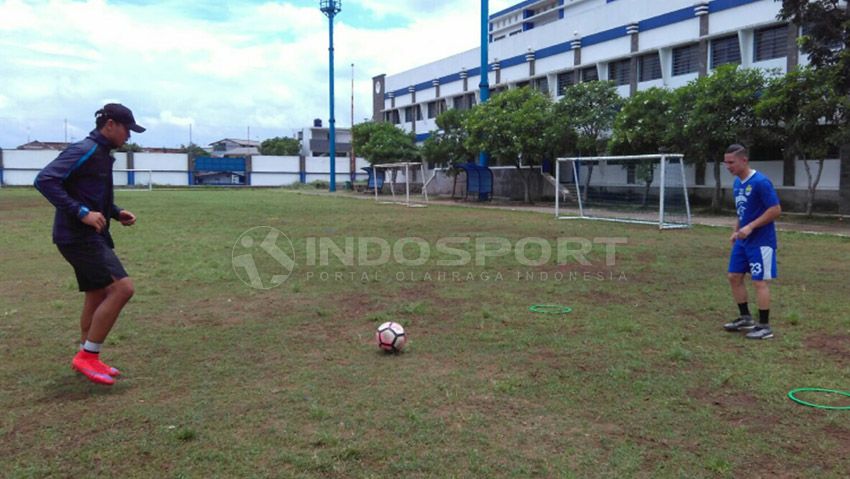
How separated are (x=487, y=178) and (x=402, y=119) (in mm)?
24272

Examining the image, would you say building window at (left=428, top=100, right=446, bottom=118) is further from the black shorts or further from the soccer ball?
the black shorts

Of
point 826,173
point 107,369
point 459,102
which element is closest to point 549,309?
point 107,369

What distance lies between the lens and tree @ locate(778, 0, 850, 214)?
18.2m

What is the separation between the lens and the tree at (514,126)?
30.5 metres

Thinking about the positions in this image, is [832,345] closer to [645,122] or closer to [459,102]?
[645,122]

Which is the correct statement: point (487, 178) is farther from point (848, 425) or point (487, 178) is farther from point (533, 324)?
point (848, 425)

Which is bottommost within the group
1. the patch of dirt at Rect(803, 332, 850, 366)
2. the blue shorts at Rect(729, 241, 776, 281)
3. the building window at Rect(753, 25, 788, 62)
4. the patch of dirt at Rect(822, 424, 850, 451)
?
the patch of dirt at Rect(822, 424, 850, 451)

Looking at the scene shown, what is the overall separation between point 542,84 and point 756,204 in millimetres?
36048

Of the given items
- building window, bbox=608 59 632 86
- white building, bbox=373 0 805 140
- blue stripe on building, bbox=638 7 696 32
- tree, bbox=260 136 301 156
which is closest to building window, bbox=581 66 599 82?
white building, bbox=373 0 805 140

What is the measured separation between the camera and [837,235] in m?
16.1

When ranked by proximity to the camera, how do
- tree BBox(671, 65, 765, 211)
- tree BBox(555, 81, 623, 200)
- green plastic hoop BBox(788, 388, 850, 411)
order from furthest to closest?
tree BBox(555, 81, 623, 200) → tree BBox(671, 65, 765, 211) → green plastic hoop BBox(788, 388, 850, 411)

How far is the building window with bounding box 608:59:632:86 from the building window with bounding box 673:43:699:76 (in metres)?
2.80

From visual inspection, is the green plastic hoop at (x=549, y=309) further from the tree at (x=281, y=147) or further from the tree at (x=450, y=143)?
the tree at (x=281, y=147)

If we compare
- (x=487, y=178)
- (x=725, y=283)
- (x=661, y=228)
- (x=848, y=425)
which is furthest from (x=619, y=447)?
(x=487, y=178)
